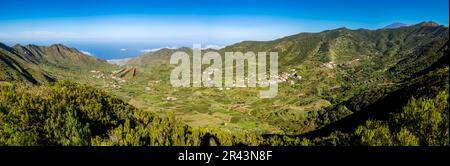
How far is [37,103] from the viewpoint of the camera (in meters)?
103

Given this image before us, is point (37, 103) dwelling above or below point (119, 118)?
above

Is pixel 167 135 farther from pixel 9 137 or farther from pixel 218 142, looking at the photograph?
pixel 9 137

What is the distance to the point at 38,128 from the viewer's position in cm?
8869
